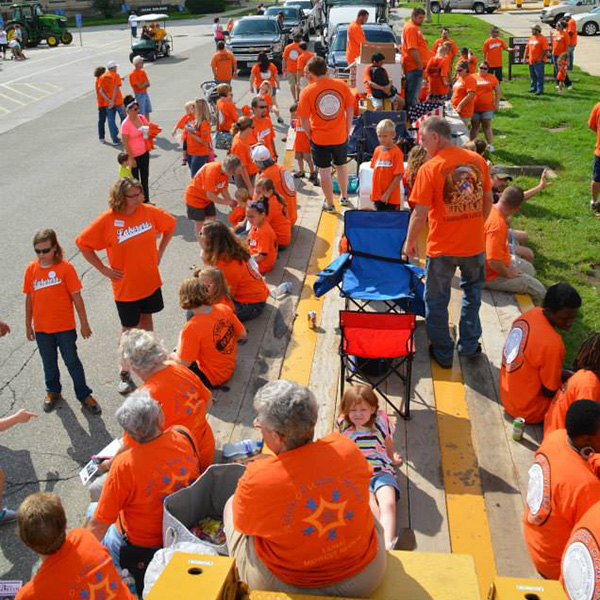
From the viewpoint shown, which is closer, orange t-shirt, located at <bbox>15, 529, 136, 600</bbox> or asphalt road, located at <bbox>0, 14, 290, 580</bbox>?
orange t-shirt, located at <bbox>15, 529, 136, 600</bbox>

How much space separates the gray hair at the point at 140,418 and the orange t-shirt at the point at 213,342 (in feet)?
5.64

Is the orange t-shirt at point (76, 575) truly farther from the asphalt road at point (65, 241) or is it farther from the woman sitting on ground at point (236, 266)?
the woman sitting on ground at point (236, 266)

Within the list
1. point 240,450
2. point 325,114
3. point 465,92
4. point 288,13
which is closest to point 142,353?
point 240,450

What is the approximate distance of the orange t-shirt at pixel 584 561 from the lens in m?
3.04

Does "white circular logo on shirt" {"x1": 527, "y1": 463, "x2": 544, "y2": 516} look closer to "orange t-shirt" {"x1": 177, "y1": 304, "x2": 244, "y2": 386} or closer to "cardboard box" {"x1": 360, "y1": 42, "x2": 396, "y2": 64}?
"orange t-shirt" {"x1": 177, "y1": 304, "x2": 244, "y2": 386}

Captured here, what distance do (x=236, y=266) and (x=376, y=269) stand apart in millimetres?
1423

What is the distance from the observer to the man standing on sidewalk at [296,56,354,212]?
30.1 feet

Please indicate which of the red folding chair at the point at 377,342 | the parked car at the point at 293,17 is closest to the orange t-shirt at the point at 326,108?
the red folding chair at the point at 377,342

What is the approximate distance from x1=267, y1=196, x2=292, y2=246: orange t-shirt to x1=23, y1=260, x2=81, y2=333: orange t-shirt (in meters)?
3.25

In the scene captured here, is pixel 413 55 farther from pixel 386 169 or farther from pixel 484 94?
pixel 386 169

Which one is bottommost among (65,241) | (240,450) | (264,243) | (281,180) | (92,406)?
(65,241)

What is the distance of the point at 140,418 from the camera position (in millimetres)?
3863

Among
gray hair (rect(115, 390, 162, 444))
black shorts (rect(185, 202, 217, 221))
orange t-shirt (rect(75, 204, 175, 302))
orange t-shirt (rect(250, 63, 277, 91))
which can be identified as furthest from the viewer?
orange t-shirt (rect(250, 63, 277, 91))

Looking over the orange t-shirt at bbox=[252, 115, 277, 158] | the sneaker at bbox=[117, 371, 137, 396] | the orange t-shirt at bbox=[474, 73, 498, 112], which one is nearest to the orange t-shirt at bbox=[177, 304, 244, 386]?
the sneaker at bbox=[117, 371, 137, 396]
